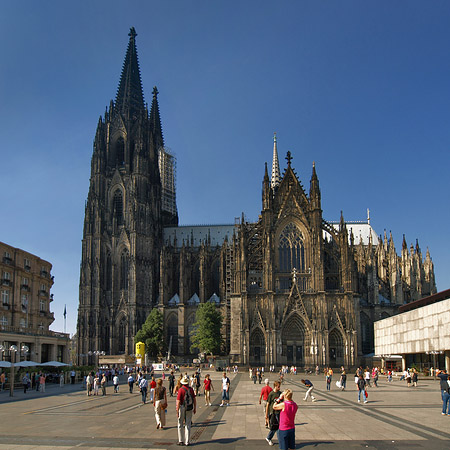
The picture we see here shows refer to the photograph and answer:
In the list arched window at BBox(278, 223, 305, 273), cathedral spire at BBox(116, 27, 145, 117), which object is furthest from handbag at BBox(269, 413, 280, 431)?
cathedral spire at BBox(116, 27, 145, 117)

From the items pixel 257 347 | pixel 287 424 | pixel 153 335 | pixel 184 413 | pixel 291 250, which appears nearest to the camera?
pixel 287 424

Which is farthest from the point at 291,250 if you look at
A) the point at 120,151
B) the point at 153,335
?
the point at 120,151

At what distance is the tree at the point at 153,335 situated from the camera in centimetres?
7871

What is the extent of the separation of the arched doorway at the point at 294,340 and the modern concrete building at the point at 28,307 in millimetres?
28002

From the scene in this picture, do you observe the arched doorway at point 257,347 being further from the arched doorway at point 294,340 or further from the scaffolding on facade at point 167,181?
the scaffolding on facade at point 167,181

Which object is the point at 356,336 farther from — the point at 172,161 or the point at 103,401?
the point at 172,161

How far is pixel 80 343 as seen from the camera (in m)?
83.2

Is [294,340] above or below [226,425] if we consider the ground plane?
above

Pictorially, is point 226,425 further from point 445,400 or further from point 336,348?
point 336,348

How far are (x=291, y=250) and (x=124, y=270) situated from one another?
29.4 m

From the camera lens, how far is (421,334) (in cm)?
4759

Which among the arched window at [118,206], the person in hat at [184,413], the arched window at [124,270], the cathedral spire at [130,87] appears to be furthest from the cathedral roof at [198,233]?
the person in hat at [184,413]

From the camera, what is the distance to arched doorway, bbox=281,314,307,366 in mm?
68375

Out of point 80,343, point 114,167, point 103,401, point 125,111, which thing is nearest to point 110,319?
point 80,343
